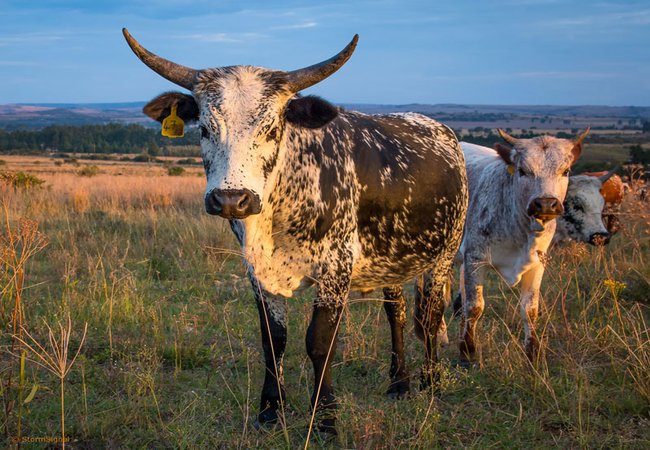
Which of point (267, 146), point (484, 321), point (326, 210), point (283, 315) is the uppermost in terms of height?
point (267, 146)

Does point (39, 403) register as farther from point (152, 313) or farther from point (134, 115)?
point (134, 115)

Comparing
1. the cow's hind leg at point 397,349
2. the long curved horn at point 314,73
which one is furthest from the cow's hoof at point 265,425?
the long curved horn at point 314,73

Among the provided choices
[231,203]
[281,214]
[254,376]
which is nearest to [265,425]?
[254,376]

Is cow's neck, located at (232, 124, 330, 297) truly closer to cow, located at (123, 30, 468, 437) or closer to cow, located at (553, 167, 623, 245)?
cow, located at (123, 30, 468, 437)

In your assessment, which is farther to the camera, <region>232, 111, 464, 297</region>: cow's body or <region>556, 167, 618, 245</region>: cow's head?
<region>556, 167, 618, 245</region>: cow's head

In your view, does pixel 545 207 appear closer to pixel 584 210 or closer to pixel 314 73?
pixel 584 210

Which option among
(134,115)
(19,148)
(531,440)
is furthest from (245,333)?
(134,115)

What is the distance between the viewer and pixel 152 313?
5348mm

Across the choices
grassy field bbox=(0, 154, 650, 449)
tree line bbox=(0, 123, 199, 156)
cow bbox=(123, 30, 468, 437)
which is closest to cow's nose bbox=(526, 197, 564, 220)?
grassy field bbox=(0, 154, 650, 449)

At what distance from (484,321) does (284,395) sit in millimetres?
2922

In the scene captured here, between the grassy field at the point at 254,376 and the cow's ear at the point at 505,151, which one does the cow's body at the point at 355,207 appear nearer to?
the cow's ear at the point at 505,151

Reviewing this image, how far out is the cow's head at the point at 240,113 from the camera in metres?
3.03

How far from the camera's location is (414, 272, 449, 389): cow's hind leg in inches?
185

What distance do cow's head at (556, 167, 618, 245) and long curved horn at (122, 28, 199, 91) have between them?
4933 mm
